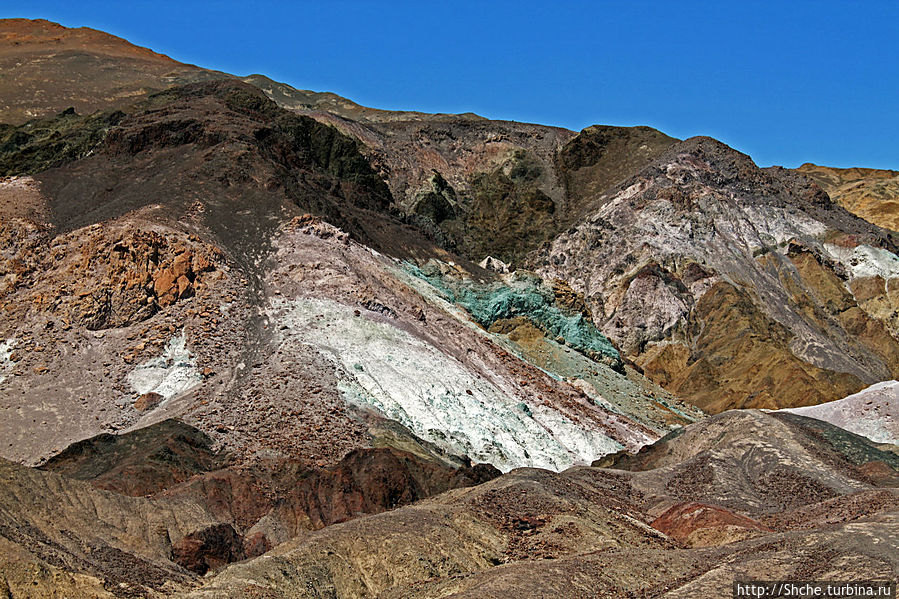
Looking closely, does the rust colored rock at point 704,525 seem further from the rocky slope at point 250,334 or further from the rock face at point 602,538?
the rocky slope at point 250,334

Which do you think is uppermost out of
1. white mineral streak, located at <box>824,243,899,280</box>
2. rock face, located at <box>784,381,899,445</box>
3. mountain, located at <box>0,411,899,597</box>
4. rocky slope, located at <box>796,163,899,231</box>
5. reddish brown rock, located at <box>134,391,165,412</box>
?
rocky slope, located at <box>796,163,899,231</box>

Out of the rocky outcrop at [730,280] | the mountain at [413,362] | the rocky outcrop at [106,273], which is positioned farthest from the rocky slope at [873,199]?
the rocky outcrop at [106,273]

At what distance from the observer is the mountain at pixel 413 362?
61.7ft

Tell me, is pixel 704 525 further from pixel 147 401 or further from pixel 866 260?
pixel 866 260

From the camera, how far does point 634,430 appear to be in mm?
41469

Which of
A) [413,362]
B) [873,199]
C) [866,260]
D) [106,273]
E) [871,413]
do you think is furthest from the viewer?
[873,199]

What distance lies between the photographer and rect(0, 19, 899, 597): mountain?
18797 mm

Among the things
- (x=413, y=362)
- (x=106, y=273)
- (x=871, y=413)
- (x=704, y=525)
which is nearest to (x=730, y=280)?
(x=871, y=413)

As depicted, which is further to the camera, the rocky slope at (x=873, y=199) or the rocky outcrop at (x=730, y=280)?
the rocky slope at (x=873, y=199)

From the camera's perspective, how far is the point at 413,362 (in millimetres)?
37594

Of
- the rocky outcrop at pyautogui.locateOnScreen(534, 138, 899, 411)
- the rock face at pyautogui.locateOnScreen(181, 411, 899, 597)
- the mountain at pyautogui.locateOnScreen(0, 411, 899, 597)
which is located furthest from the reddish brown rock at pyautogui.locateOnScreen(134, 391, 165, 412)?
the rocky outcrop at pyautogui.locateOnScreen(534, 138, 899, 411)

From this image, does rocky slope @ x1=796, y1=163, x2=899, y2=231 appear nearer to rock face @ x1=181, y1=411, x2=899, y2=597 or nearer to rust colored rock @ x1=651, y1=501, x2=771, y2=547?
rock face @ x1=181, y1=411, x2=899, y2=597

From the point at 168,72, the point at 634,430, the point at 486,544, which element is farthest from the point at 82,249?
the point at 168,72

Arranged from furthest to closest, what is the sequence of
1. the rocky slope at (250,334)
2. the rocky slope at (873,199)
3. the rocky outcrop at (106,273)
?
the rocky slope at (873,199) → the rocky outcrop at (106,273) → the rocky slope at (250,334)
